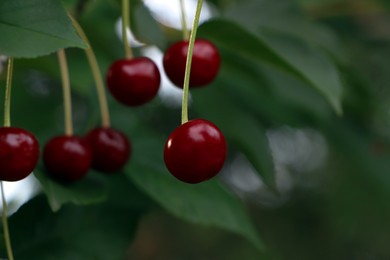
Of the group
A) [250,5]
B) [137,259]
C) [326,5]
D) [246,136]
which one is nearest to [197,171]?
[246,136]

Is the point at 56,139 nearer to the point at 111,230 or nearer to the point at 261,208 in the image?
the point at 111,230

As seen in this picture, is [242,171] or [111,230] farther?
[242,171]

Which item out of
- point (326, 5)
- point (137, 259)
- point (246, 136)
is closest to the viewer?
point (246, 136)

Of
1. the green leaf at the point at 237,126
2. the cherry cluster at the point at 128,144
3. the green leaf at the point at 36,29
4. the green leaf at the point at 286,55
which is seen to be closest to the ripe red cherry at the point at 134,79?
the cherry cluster at the point at 128,144

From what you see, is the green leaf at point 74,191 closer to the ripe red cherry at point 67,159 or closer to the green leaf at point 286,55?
the ripe red cherry at point 67,159

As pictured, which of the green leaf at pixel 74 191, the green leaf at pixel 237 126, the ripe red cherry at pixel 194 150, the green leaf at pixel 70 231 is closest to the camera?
the ripe red cherry at pixel 194 150

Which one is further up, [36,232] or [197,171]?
[197,171]

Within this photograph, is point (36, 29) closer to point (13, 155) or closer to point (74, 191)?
point (13, 155)
